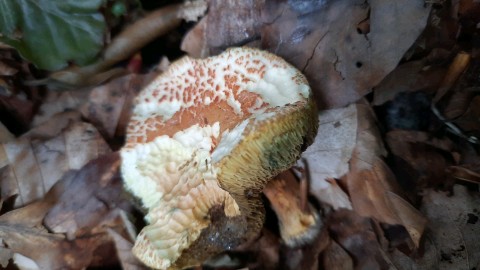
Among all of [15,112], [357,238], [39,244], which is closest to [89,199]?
[39,244]

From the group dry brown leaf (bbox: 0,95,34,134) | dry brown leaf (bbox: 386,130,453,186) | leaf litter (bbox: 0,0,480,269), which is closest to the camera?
leaf litter (bbox: 0,0,480,269)

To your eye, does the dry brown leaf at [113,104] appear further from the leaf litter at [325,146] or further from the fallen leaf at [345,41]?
the fallen leaf at [345,41]

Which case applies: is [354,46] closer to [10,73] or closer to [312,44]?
[312,44]

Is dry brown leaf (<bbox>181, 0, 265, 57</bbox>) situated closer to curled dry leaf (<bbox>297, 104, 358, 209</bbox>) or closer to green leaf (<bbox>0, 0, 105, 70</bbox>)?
green leaf (<bbox>0, 0, 105, 70</bbox>)

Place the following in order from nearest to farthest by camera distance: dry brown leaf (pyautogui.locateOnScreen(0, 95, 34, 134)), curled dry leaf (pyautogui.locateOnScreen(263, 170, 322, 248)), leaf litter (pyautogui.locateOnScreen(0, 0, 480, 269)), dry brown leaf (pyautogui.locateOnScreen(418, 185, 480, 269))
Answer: dry brown leaf (pyautogui.locateOnScreen(418, 185, 480, 269)) → leaf litter (pyautogui.locateOnScreen(0, 0, 480, 269)) → curled dry leaf (pyautogui.locateOnScreen(263, 170, 322, 248)) → dry brown leaf (pyautogui.locateOnScreen(0, 95, 34, 134))

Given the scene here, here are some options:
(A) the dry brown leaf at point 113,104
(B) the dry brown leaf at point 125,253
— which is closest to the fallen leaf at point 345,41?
(A) the dry brown leaf at point 113,104

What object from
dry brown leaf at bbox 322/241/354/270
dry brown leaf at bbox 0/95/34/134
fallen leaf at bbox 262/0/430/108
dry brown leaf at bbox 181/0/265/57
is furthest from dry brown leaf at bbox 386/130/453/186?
dry brown leaf at bbox 0/95/34/134
